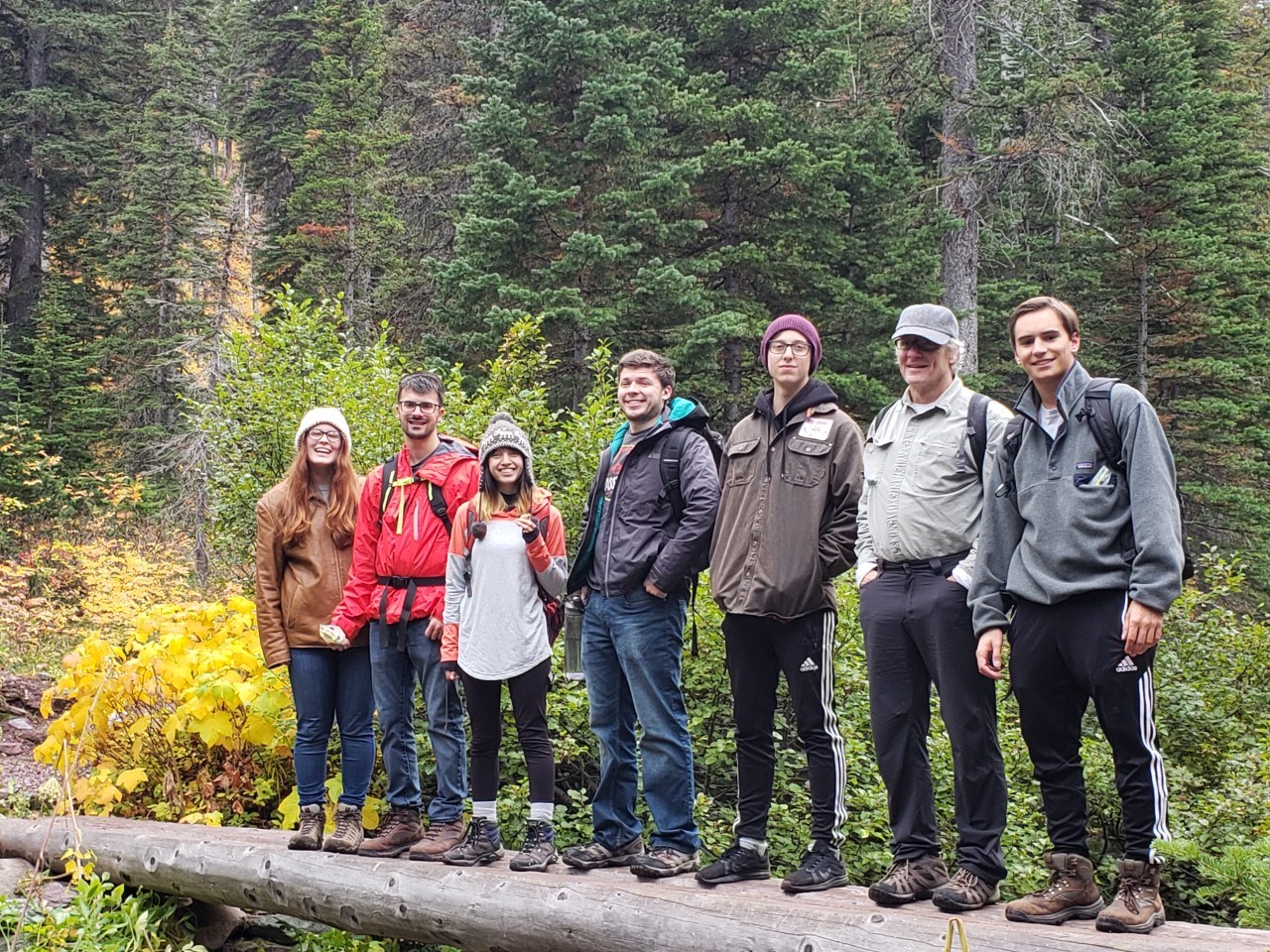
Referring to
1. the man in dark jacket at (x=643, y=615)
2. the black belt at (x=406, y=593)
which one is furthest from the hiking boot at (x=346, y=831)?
the man in dark jacket at (x=643, y=615)

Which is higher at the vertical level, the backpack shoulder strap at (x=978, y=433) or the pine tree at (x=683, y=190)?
the pine tree at (x=683, y=190)

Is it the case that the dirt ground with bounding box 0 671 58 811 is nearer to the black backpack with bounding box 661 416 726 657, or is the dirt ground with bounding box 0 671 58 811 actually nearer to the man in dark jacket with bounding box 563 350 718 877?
the man in dark jacket with bounding box 563 350 718 877

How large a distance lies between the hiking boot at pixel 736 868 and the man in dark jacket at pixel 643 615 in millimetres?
250

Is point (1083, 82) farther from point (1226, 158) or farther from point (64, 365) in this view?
point (64, 365)

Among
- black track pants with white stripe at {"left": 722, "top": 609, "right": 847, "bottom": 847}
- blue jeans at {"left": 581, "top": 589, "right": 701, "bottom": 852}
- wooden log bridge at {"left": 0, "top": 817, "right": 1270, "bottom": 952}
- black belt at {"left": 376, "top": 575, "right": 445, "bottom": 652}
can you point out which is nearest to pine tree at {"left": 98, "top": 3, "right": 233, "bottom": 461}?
wooden log bridge at {"left": 0, "top": 817, "right": 1270, "bottom": 952}

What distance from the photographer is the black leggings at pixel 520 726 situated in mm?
4867

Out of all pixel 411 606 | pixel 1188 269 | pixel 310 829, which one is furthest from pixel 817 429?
pixel 1188 269

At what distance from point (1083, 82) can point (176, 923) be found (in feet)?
53.4

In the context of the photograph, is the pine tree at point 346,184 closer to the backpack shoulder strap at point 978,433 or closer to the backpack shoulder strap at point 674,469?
the backpack shoulder strap at point 674,469

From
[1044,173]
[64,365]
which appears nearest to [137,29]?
[64,365]

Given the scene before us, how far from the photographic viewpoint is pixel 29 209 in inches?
1050

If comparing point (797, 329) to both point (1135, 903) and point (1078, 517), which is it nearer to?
point (1078, 517)

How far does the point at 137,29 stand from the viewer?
92.5ft

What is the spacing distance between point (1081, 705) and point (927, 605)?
1.97 ft
